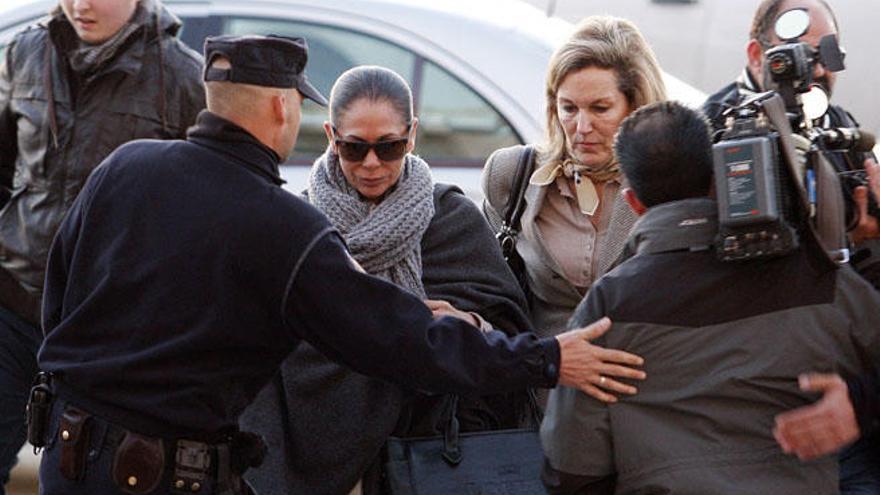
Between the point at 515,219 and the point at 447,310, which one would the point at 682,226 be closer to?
the point at 447,310

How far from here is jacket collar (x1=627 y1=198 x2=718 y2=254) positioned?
10.8ft

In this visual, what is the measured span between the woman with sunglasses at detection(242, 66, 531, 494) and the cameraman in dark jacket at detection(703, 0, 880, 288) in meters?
0.70

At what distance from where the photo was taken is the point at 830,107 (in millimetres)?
4219

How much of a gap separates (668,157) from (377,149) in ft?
3.35

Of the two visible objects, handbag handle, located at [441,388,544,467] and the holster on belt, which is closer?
the holster on belt

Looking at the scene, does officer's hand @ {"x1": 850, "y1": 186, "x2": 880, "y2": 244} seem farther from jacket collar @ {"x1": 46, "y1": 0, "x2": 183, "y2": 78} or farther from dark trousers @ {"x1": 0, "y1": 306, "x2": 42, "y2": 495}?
dark trousers @ {"x1": 0, "y1": 306, "x2": 42, "y2": 495}

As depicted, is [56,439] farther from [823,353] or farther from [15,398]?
[823,353]

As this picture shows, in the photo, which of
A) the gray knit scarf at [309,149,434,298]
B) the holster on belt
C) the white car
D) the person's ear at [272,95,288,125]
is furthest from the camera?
the white car

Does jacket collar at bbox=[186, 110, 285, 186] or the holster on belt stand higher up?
jacket collar at bbox=[186, 110, 285, 186]

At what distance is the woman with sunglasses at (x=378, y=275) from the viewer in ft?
13.3

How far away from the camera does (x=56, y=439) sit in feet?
12.2

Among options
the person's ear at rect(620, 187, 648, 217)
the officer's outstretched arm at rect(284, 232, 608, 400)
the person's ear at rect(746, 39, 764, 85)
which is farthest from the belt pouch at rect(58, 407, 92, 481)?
the person's ear at rect(746, 39, 764, 85)

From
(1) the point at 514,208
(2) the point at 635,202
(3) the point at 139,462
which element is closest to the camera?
(2) the point at 635,202

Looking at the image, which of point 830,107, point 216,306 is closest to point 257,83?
point 216,306
